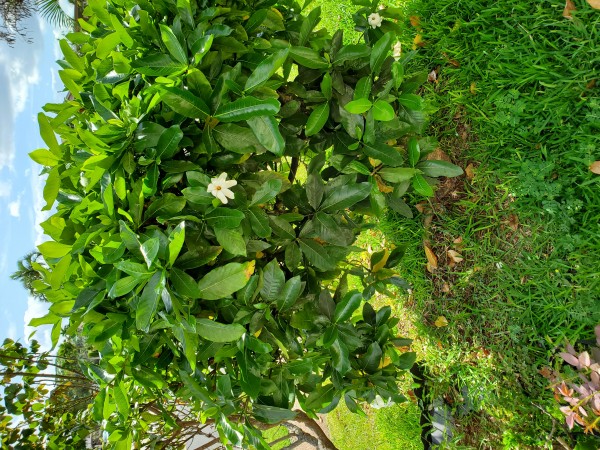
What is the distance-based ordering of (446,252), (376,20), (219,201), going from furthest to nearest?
(446,252)
(376,20)
(219,201)

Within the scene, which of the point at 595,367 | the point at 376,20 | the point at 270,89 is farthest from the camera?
the point at 376,20

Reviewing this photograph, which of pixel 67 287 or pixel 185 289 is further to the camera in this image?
pixel 67 287

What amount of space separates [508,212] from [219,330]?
6.75ft

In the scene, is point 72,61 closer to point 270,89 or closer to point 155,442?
point 270,89

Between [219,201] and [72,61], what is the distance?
0.96m

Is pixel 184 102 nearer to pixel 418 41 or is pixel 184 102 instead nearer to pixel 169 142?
pixel 169 142

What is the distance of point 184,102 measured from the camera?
1.44m

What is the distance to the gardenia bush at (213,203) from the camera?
1.48 m

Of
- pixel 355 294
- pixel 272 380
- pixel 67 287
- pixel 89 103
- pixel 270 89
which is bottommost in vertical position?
pixel 272 380

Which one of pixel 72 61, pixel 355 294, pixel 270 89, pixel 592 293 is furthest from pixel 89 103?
pixel 592 293

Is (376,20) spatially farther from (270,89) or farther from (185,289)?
(185,289)

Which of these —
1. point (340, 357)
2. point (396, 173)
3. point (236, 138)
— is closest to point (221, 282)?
point (236, 138)

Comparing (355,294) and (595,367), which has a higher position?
(355,294)

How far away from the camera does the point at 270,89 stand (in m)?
1.69
